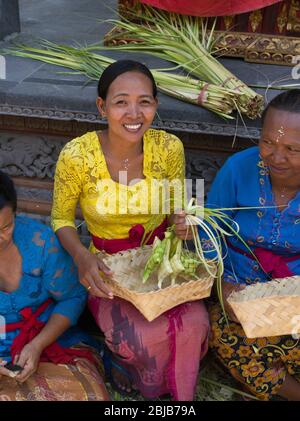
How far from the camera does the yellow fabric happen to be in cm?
201

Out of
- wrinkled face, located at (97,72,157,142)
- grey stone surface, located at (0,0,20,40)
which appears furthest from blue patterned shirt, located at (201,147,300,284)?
grey stone surface, located at (0,0,20,40)

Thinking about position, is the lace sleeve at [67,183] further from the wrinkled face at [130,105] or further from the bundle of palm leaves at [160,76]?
the bundle of palm leaves at [160,76]

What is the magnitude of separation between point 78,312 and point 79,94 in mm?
1087

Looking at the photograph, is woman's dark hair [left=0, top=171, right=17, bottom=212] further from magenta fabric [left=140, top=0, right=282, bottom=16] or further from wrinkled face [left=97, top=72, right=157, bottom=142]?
magenta fabric [left=140, top=0, right=282, bottom=16]

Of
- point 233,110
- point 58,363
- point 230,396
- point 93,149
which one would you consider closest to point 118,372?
point 58,363

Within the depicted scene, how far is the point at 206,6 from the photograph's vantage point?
2.82 m

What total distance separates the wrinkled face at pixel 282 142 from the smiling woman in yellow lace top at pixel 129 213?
0.36m

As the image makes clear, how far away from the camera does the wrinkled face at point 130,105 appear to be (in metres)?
1.90

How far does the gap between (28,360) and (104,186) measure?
68cm

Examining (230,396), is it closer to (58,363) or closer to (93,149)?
(58,363)

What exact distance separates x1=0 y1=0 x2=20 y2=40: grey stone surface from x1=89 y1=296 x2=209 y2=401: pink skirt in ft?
6.90

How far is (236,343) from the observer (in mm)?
1950

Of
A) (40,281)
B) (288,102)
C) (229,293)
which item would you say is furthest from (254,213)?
(40,281)

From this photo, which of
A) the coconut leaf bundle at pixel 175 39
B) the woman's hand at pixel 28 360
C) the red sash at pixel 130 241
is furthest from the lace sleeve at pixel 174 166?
the woman's hand at pixel 28 360
